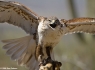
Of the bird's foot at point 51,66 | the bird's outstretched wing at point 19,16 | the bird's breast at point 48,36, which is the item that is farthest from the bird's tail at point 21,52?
the bird's foot at point 51,66

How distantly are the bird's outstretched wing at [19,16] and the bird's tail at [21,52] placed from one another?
0.96 feet

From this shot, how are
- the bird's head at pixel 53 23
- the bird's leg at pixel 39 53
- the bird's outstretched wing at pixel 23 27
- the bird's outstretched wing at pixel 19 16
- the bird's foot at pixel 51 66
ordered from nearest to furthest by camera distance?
the bird's foot at pixel 51 66, the bird's head at pixel 53 23, the bird's leg at pixel 39 53, the bird's outstretched wing at pixel 19 16, the bird's outstretched wing at pixel 23 27

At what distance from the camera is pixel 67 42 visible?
22.2m

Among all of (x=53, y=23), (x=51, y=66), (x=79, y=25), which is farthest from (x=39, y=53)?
(x=79, y=25)

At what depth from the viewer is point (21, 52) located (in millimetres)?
9203

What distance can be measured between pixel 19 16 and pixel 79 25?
3.84 feet

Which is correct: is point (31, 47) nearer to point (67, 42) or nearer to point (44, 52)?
point (44, 52)

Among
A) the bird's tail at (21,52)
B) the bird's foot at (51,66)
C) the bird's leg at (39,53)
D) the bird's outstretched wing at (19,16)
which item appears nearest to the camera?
the bird's foot at (51,66)

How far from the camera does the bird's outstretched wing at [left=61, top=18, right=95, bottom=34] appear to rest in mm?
8662

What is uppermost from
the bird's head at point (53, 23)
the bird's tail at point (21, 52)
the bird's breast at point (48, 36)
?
the bird's head at point (53, 23)

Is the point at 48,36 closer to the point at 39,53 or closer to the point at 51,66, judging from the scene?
the point at 39,53

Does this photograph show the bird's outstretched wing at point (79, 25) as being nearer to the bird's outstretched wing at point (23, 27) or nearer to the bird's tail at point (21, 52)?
the bird's outstretched wing at point (23, 27)

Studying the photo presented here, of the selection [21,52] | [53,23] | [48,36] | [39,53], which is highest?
[53,23]

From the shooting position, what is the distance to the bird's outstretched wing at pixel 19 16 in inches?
335
